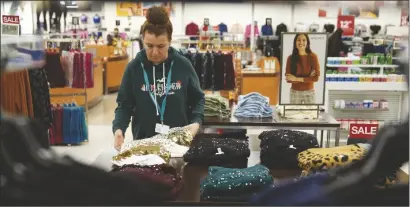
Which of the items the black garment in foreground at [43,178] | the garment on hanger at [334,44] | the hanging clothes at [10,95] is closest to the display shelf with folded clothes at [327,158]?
the black garment in foreground at [43,178]

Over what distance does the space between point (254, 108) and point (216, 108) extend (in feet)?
1.10

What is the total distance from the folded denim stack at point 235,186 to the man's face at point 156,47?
0.96 meters

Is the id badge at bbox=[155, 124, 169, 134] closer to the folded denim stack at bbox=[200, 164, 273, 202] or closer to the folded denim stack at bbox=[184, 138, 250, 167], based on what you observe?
the folded denim stack at bbox=[184, 138, 250, 167]

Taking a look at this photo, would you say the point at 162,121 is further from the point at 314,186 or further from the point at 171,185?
the point at 314,186

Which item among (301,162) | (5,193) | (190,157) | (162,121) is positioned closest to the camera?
(5,193)

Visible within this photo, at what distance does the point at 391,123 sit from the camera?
911 mm

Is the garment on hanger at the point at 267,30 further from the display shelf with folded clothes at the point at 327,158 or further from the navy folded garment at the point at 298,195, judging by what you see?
the navy folded garment at the point at 298,195

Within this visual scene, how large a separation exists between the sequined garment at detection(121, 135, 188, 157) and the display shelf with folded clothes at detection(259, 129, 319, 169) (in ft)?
1.38

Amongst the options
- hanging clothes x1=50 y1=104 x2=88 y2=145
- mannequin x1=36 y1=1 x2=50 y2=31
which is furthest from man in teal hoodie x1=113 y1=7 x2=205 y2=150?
hanging clothes x1=50 y1=104 x2=88 y2=145

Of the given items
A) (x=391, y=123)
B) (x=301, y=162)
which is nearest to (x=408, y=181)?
(x=391, y=123)

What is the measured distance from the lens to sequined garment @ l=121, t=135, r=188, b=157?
7.22 ft

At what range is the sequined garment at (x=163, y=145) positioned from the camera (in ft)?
7.22

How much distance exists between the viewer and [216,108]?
162 inches

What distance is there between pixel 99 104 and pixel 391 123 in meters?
8.78
